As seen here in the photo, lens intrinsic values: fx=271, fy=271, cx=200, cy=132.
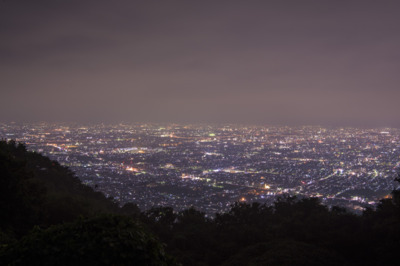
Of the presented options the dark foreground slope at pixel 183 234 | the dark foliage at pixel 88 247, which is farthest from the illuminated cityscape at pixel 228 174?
the dark foliage at pixel 88 247

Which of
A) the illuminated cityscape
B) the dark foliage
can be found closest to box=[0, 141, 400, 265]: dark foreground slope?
the dark foliage

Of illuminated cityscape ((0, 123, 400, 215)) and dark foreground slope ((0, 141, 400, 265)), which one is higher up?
dark foreground slope ((0, 141, 400, 265))

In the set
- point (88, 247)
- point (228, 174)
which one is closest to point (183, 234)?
point (88, 247)

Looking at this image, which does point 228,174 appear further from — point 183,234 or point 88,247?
point 88,247

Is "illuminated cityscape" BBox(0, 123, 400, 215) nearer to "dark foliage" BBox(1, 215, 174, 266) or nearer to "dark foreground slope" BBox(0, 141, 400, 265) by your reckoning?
"dark foreground slope" BBox(0, 141, 400, 265)

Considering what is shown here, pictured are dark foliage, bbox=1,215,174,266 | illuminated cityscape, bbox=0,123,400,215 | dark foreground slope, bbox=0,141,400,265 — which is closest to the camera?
dark foliage, bbox=1,215,174,266

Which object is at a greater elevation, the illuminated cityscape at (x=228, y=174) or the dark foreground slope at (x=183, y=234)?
the dark foreground slope at (x=183, y=234)

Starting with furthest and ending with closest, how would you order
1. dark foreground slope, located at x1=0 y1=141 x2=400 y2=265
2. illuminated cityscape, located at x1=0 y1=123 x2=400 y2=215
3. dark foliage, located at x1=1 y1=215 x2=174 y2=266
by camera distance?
illuminated cityscape, located at x1=0 y1=123 x2=400 y2=215 < dark foreground slope, located at x1=0 y1=141 x2=400 y2=265 < dark foliage, located at x1=1 y1=215 x2=174 y2=266

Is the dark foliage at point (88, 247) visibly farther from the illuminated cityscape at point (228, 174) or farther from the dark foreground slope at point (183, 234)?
the illuminated cityscape at point (228, 174)
